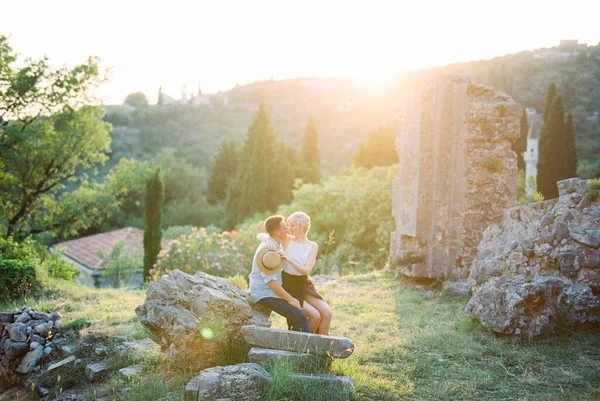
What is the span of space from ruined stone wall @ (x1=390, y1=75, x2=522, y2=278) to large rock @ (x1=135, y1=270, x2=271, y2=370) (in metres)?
5.28

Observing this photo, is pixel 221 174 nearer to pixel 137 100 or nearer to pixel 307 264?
pixel 137 100

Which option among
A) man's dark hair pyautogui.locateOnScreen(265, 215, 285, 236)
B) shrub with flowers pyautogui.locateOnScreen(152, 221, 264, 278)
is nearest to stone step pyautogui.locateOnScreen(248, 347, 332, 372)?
man's dark hair pyautogui.locateOnScreen(265, 215, 285, 236)

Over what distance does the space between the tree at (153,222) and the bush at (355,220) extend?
5886mm

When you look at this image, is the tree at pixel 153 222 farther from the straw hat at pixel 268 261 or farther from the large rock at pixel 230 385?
the large rock at pixel 230 385

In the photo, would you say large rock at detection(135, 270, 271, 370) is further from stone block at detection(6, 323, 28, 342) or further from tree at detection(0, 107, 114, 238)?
tree at detection(0, 107, 114, 238)

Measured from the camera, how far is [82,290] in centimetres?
945

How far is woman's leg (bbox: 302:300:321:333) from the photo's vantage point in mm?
5527

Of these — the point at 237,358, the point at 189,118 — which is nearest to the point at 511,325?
the point at 237,358

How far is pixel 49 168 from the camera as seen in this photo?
1805cm

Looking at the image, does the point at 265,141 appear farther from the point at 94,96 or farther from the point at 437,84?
the point at 437,84

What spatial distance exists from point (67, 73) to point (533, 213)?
55.4ft

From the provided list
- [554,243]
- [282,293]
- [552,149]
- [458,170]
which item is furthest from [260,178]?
[282,293]

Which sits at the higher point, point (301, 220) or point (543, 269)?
point (301, 220)

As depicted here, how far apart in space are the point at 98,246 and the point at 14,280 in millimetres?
18039
